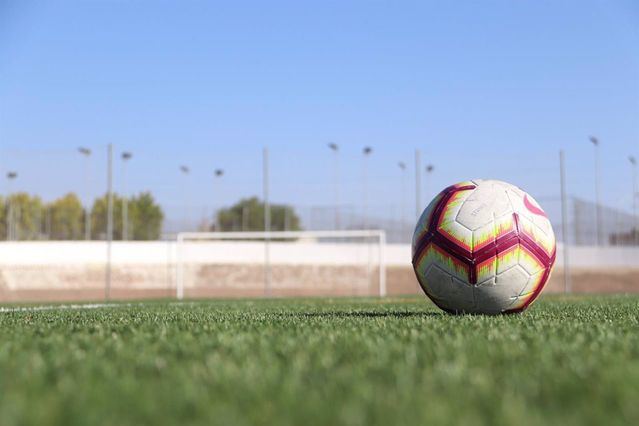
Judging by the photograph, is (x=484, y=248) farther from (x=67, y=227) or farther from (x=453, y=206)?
(x=67, y=227)

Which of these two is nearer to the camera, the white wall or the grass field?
the grass field

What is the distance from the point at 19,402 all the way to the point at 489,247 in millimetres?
4853

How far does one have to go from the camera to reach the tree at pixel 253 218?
159ft

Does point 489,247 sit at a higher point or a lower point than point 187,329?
higher

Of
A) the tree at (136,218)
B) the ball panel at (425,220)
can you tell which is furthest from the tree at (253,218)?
the ball panel at (425,220)

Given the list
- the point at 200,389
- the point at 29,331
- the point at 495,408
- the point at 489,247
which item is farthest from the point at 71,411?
the point at 489,247

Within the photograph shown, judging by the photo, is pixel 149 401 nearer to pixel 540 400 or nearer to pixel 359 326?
pixel 540 400

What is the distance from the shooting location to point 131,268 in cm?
3812

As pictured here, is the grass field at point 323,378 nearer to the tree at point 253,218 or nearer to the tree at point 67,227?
the tree at point 253,218

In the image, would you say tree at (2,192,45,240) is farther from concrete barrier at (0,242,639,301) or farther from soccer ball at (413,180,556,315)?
soccer ball at (413,180,556,315)

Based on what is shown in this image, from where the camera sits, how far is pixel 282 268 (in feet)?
130

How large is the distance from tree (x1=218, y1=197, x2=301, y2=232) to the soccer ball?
37.8 meters

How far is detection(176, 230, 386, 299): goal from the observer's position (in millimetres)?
37281

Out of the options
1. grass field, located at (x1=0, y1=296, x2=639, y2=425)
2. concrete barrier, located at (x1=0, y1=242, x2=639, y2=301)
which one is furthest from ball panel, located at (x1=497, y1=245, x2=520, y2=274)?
concrete barrier, located at (x1=0, y1=242, x2=639, y2=301)
